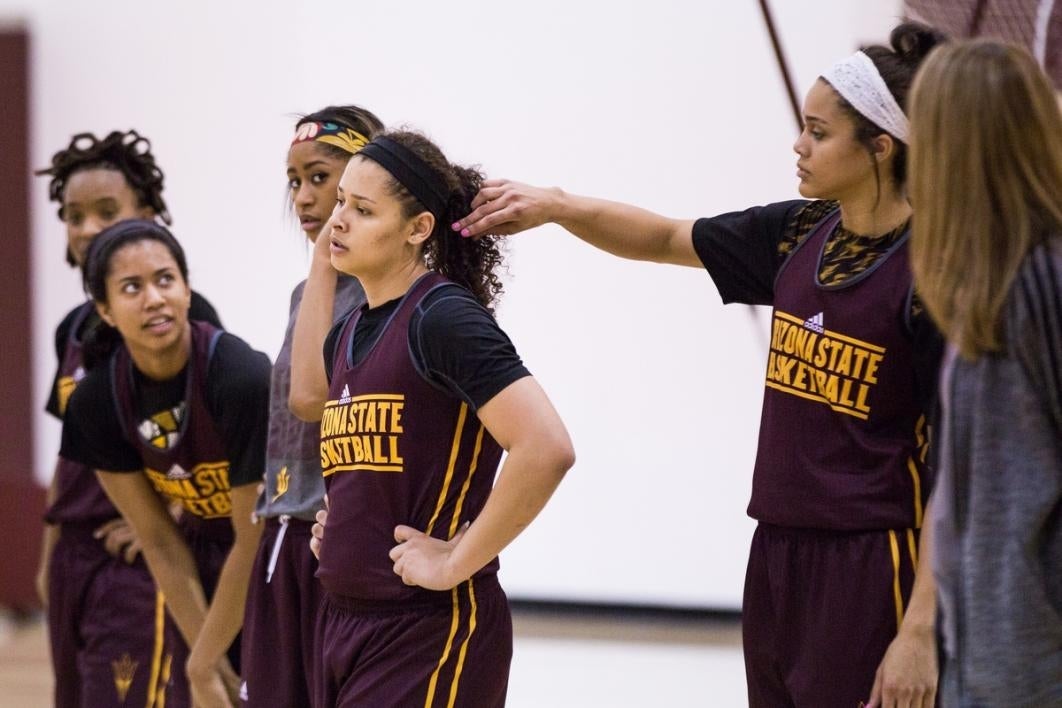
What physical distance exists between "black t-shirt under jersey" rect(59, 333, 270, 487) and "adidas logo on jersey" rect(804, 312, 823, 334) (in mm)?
1303

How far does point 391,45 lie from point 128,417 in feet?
10.0

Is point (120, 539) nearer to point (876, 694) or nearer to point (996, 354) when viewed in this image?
point (876, 694)

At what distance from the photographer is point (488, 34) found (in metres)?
5.84

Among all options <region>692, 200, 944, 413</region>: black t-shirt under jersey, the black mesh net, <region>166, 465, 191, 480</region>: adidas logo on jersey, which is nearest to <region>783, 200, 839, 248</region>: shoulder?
<region>692, 200, 944, 413</region>: black t-shirt under jersey

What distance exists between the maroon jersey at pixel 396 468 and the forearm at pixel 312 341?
350 mm

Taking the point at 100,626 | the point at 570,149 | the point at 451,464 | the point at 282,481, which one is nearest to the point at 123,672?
the point at 100,626

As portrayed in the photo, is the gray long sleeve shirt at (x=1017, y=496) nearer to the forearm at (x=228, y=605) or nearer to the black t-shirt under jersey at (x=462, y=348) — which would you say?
the black t-shirt under jersey at (x=462, y=348)

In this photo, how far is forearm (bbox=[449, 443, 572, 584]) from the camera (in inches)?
89.0

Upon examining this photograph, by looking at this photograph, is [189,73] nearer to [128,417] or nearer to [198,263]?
[198,263]

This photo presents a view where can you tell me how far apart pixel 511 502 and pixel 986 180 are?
946 millimetres

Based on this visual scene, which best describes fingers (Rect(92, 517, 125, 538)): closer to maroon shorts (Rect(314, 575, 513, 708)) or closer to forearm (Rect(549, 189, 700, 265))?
maroon shorts (Rect(314, 575, 513, 708))

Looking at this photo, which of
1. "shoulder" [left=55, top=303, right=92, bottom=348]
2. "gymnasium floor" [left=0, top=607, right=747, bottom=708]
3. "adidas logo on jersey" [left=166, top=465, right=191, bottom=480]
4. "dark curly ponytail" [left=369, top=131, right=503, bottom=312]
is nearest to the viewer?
"dark curly ponytail" [left=369, top=131, right=503, bottom=312]

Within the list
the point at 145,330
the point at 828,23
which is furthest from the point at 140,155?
the point at 828,23

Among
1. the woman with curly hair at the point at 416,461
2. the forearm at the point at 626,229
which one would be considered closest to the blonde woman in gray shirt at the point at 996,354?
the woman with curly hair at the point at 416,461
